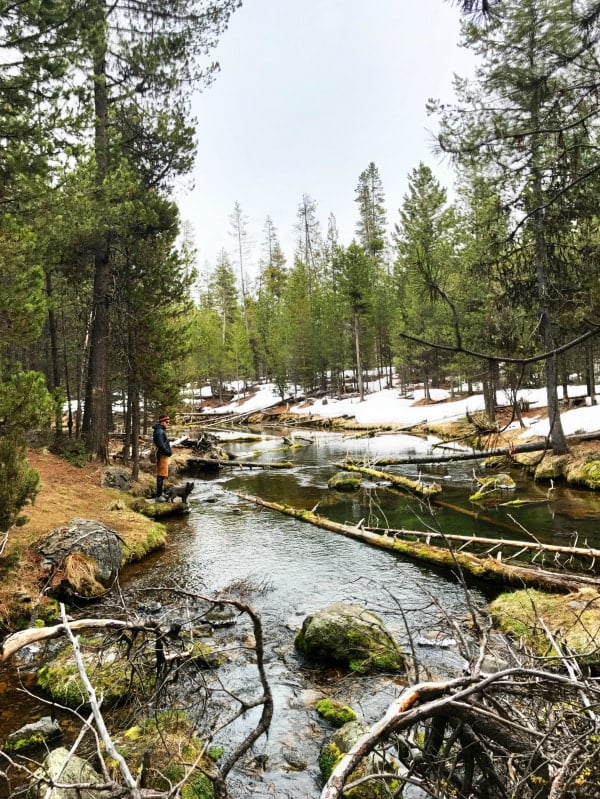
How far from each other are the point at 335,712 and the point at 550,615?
9.87 ft

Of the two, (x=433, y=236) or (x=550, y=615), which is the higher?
(x=433, y=236)

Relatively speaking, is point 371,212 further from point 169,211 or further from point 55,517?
point 55,517

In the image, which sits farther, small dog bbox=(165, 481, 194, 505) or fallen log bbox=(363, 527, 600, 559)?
small dog bbox=(165, 481, 194, 505)

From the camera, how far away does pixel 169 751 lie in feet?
12.3

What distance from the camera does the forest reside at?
4059 millimetres

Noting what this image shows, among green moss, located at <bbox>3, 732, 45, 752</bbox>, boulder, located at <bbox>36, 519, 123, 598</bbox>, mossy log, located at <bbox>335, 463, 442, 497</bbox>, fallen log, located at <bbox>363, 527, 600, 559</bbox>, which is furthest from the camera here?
mossy log, located at <bbox>335, 463, 442, 497</bbox>

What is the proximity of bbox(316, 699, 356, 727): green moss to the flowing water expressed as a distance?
125 millimetres

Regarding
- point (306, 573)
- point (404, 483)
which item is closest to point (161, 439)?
point (306, 573)

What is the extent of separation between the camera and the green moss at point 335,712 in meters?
4.92

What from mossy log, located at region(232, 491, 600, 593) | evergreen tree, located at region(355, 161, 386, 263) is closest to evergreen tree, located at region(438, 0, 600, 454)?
mossy log, located at region(232, 491, 600, 593)

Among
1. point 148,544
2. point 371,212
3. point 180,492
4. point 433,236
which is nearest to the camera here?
point 148,544

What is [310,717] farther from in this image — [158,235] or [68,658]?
[158,235]

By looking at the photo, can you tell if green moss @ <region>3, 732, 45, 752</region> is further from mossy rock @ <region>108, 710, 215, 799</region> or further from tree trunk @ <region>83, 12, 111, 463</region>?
tree trunk @ <region>83, 12, 111, 463</region>

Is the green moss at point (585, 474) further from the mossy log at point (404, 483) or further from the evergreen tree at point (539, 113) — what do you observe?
the evergreen tree at point (539, 113)
